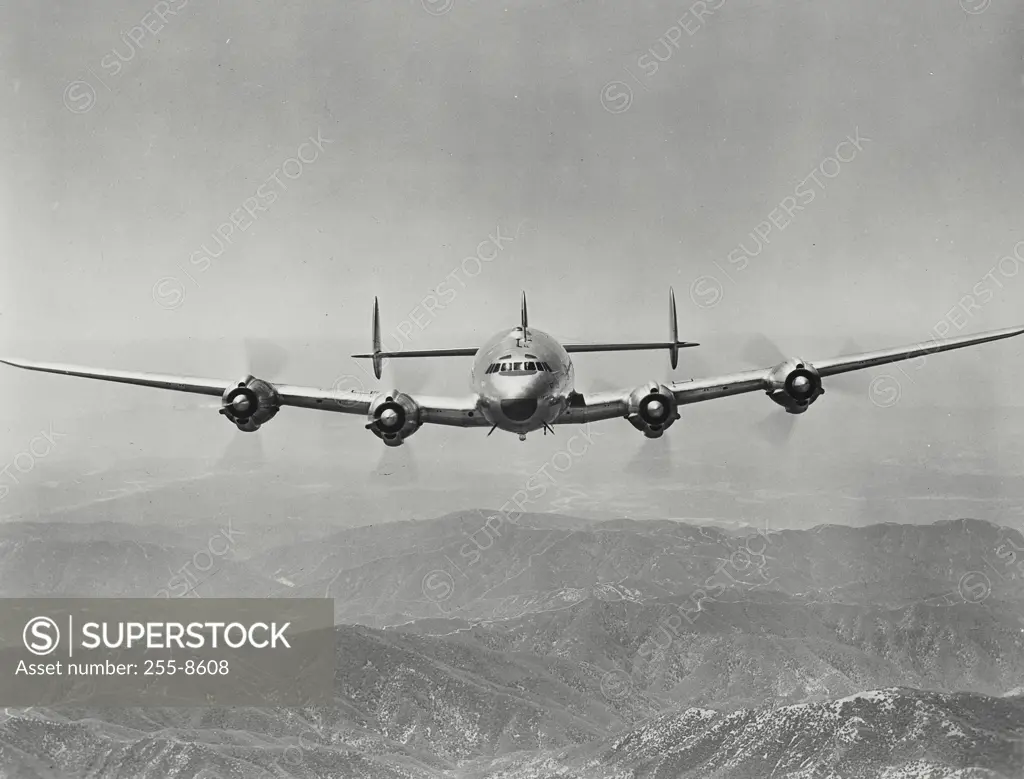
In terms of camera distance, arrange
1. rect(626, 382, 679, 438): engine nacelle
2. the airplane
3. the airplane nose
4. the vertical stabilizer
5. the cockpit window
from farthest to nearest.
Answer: the vertical stabilizer
rect(626, 382, 679, 438): engine nacelle
the airplane
the cockpit window
the airplane nose

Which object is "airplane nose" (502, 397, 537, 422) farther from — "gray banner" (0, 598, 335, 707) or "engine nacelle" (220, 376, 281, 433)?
"gray banner" (0, 598, 335, 707)

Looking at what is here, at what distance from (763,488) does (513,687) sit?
9324 cm

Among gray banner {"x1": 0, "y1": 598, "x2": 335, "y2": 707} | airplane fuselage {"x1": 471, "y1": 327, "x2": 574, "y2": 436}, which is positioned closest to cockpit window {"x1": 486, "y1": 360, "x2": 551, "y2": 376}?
airplane fuselage {"x1": 471, "y1": 327, "x2": 574, "y2": 436}

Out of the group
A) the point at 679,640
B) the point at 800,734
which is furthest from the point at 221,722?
the point at 679,640

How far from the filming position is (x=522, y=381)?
2312cm

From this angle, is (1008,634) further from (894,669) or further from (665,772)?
(665,772)

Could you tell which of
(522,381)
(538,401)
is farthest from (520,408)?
(522,381)

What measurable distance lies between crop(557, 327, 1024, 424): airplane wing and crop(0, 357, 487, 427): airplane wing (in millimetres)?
3259

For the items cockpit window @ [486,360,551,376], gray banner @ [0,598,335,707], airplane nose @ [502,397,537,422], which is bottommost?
gray banner @ [0,598,335,707]

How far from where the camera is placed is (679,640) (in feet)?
470

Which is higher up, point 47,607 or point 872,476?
point 872,476

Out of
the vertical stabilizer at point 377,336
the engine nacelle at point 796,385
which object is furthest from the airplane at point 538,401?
the vertical stabilizer at point 377,336

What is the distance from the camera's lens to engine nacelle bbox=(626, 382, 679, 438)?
24.6 metres

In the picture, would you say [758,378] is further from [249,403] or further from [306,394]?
[249,403]
